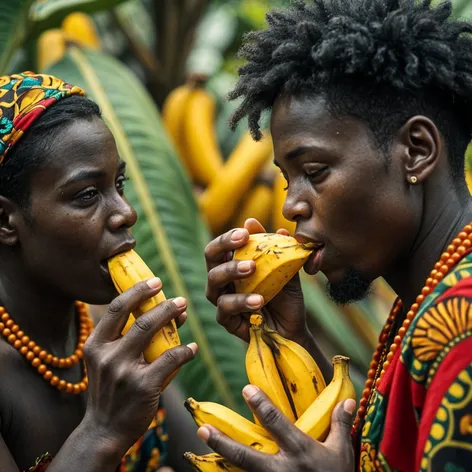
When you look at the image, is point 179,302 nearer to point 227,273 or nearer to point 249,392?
point 227,273

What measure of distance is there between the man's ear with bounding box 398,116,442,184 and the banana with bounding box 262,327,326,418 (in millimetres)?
632

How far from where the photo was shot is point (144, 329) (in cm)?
232

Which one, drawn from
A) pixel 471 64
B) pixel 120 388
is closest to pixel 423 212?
pixel 471 64

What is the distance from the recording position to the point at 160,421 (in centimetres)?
297

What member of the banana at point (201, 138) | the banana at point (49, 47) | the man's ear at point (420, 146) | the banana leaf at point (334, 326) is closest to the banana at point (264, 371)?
the man's ear at point (420, 146)

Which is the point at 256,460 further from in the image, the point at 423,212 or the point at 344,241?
the point at 423,212

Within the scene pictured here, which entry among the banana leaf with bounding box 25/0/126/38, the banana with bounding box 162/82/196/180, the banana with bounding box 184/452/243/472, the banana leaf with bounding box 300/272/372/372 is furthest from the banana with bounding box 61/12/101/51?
the banana with bounding box 184/452/243/472

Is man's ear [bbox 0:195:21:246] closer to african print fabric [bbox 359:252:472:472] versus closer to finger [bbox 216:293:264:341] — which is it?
finger [bbox 216:293:264:341]

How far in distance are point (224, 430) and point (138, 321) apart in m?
0.40

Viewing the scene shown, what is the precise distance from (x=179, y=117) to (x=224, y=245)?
11.5 feet

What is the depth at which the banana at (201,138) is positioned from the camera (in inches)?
223

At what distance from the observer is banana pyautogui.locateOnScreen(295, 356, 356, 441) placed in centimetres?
214

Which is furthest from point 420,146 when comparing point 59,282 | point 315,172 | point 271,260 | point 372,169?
point 59,282

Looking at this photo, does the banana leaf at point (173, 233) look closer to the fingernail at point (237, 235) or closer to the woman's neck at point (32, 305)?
the woman's neck at point (32, 305)
